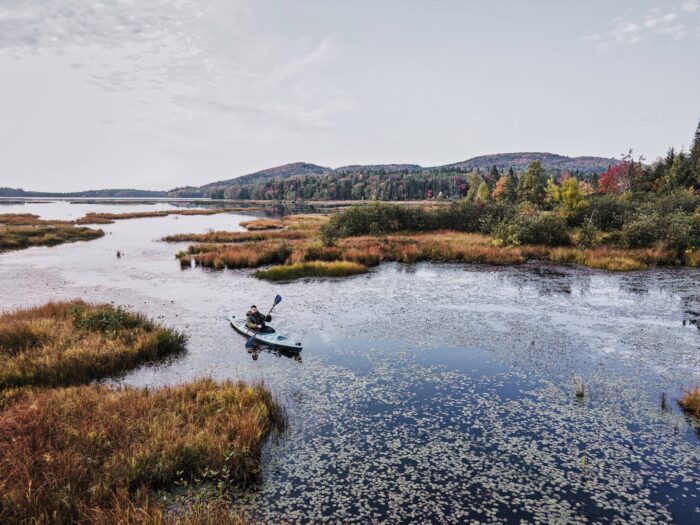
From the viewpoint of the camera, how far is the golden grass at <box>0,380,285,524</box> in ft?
25.9

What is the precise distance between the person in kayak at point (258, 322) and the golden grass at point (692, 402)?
1566 cm

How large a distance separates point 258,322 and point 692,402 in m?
16.8

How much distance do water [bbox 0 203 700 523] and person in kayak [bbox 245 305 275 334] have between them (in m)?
1.10

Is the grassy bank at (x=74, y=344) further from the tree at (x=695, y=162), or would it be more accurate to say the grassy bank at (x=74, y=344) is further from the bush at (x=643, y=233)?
the tree at (x=695, y=162)

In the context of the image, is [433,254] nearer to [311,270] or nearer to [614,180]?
[311,270]

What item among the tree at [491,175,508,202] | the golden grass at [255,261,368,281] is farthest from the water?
the tree at [491,175,508,202]

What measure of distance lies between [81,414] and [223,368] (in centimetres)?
600

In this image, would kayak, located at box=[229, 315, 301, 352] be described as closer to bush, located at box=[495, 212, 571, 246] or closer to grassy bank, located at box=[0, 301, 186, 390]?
grassy bank, located at box=[0, 301, 186, 390]

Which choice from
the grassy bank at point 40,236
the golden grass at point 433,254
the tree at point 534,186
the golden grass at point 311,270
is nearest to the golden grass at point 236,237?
the golden grass at point 433,254

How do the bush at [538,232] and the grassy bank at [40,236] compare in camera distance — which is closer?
the bush at [538,232]

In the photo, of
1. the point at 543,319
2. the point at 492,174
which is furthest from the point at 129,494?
A: the point at 492,174

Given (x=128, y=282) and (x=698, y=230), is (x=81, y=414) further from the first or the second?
(x=698, y=230)

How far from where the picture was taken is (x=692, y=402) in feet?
43.8

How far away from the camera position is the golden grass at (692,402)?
1316 cm
